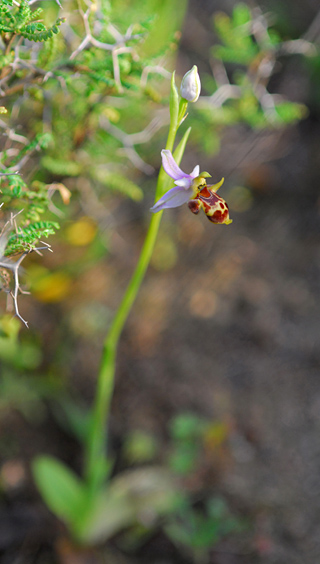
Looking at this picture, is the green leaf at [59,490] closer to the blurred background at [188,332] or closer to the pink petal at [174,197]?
the blurred background at [188,332]

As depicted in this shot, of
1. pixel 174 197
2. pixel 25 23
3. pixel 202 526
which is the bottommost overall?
pixel 202 526

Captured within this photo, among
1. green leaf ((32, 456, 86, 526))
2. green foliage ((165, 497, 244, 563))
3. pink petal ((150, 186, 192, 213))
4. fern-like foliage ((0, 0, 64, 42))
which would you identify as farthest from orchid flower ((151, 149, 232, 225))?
green foliage ((165, 497, 244, 563))

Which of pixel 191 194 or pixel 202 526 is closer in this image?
pixel 191 194

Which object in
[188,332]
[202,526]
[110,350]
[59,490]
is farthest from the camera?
[188,332]

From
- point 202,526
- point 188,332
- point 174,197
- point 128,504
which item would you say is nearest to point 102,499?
point 128,504

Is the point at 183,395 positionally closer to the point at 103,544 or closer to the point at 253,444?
the point at 253,444

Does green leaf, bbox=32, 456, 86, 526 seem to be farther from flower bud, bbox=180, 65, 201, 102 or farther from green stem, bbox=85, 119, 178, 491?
flower bud, bbox=180, 65, 201, 102

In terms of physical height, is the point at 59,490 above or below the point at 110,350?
below

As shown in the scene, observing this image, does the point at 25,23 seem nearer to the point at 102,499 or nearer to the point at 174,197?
the point at 174,197
